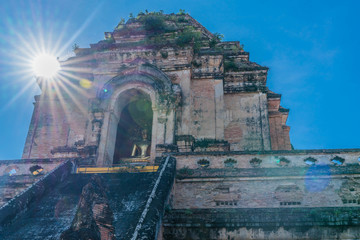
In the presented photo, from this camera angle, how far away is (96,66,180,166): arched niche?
1527 centimetres

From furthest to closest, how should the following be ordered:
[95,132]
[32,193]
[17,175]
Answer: [95,132]
[17,175]
[32,193]

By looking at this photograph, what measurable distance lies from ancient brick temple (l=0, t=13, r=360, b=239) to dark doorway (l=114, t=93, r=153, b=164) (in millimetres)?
59

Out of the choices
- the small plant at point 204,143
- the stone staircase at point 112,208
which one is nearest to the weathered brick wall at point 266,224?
the stone staircase at point 112,208

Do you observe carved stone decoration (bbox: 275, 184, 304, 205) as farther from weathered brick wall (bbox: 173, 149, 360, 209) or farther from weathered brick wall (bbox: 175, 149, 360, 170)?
weathered brick wall (bbox: 175, 149, 360, 170)

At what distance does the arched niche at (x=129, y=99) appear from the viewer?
15273 mm

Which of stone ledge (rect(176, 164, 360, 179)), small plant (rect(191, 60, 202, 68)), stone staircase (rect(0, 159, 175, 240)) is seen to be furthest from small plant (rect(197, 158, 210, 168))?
small plant (rect(191, 60, 202, 68))

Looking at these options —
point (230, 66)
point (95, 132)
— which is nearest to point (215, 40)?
point (230, 66)

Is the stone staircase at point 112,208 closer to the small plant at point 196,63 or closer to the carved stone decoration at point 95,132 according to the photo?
the carved stone decoration at point 95,132

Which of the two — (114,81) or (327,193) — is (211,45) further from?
(327,193)

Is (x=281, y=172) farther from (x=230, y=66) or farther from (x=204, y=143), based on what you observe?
(x=230, y=66)

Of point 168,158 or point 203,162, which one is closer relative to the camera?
point 168,158

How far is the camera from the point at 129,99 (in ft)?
57.4

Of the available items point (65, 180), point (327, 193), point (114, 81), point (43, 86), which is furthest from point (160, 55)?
point (327, 193)

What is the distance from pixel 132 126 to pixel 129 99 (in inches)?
77.8
